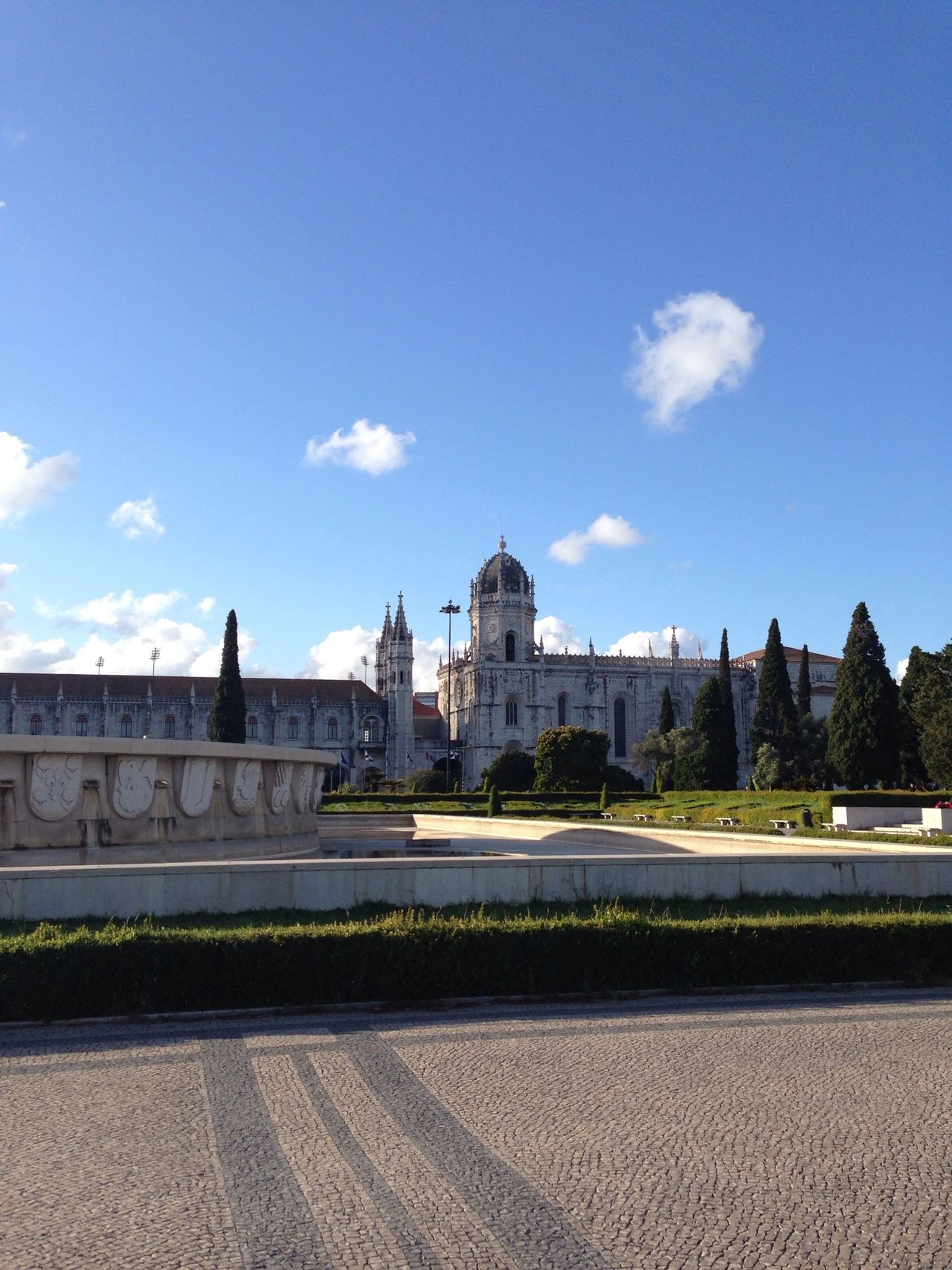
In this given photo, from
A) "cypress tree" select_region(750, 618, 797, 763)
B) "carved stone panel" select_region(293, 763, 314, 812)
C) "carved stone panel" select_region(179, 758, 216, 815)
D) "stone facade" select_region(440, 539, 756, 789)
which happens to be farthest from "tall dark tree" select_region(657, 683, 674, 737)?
"carved stone panel" select_region(179, 758, 216, 815)

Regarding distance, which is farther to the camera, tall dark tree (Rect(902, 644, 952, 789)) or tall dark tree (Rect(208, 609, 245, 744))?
tall dark tree (Rect(208, 609, 245, 744))

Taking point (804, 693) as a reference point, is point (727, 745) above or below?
below

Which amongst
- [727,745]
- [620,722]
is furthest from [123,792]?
[620,722]

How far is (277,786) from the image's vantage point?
55.7 feet

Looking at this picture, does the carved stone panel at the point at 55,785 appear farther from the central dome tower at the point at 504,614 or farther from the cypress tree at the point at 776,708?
the central dome tower at the point at 504,614

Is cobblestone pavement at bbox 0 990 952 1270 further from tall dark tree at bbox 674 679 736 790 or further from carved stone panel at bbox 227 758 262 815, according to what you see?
tall dark tree at bbox 674 679 736 790

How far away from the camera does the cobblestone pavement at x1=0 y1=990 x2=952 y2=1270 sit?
14.4 ft

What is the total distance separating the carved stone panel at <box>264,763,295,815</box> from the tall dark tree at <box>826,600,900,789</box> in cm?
3329

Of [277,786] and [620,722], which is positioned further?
[620,722]

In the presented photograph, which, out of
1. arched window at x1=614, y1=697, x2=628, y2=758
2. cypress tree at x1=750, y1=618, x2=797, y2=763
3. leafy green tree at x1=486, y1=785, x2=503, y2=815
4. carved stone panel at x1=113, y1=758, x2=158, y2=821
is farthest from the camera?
arched window at x1=614, y1=697, x2=628, y2=758

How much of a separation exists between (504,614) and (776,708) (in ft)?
81.6

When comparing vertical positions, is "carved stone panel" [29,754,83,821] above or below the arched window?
below

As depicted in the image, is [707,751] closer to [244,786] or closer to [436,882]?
[244,786]

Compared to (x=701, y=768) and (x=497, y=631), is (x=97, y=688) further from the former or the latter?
(x=701, y=768)
